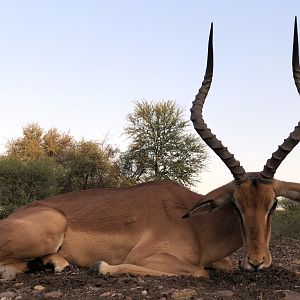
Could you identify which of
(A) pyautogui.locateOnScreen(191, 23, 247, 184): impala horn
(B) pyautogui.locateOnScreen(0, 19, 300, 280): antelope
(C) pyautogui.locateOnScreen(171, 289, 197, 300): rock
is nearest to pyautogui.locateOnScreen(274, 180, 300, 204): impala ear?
(B) pyautogui.locateOnScreen(0, 19, 300, 280): antelope

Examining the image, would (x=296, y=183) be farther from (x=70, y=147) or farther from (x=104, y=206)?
(x=70, y=147)

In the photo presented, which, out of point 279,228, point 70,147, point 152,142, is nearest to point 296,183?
point 279,228

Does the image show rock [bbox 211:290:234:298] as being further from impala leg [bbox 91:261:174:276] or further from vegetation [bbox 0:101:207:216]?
vegetation [bbox 0:101:207:216]

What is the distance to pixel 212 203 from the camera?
284 inches

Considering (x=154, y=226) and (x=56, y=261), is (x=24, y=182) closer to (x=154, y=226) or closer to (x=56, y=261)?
(x=56, y=261)

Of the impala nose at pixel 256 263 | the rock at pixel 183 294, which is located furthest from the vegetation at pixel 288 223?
the rock at pixel 183 294

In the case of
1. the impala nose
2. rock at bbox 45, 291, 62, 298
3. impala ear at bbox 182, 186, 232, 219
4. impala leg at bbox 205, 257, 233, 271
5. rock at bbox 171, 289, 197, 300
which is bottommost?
rock at bbox 45, 291, 62, 298

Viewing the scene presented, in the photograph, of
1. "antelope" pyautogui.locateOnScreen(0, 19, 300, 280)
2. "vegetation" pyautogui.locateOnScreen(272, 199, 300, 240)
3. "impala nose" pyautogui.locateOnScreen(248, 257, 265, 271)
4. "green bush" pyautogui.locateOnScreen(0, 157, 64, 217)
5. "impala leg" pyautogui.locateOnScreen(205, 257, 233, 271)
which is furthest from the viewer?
"green bush" pyautogui.locateOnScreen(0, 157, 64, 217)

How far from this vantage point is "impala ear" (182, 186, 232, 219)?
7152 mm

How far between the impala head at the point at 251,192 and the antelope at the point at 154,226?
1cm

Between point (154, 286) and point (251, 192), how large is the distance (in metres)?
1.70

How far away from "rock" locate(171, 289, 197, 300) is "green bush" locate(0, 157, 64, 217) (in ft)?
67.4

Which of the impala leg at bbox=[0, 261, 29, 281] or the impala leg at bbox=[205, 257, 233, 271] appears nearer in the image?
the impala leg at bbox=[0, 261, 29, 281]

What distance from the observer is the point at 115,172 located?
1359 inches
